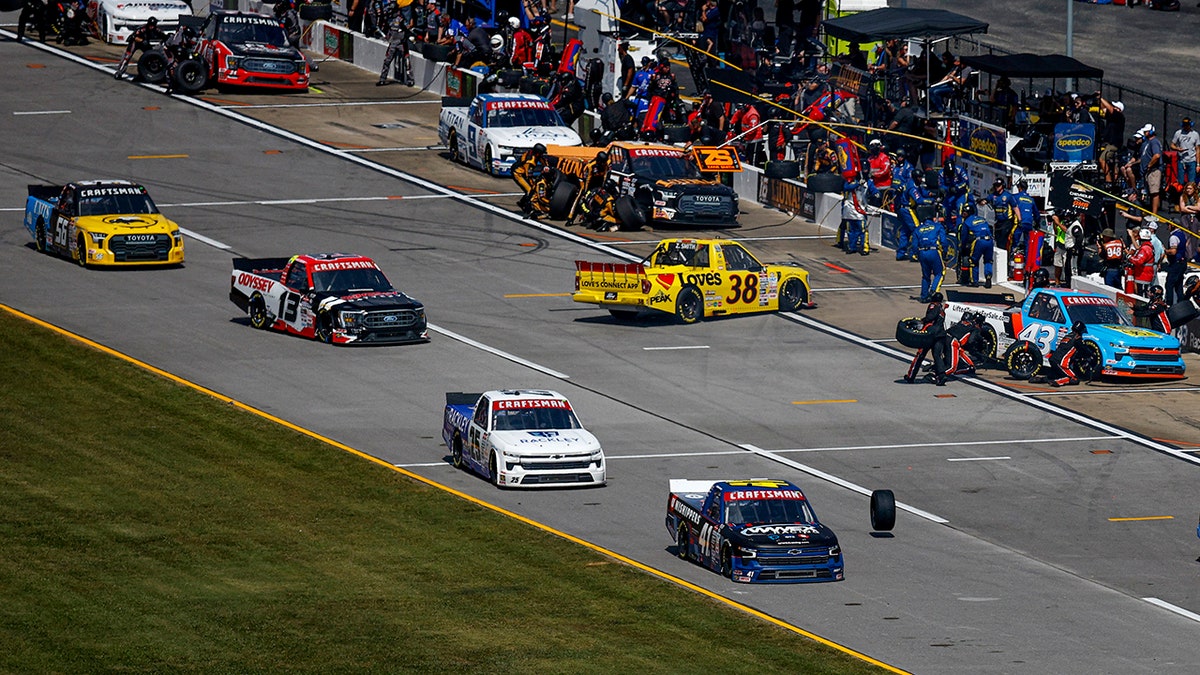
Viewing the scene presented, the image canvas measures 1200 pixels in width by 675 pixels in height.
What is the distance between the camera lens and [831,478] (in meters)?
32.8

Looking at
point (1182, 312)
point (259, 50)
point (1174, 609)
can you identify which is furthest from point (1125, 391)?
point (259, 50)

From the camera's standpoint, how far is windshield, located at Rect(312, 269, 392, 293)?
40250 mm

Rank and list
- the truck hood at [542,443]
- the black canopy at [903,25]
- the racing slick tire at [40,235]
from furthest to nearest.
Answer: the black canopy at [903,25]
the racing slick tire at [40,235]
the truck hood at [542,443]

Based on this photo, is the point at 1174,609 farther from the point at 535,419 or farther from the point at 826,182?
the point at 826,182

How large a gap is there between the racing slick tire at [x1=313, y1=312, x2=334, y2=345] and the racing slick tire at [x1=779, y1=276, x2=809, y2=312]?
9279mm

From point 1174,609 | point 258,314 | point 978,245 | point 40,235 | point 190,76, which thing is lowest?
point 1174,609

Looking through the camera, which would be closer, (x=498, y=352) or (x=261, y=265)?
(x=498, y=352)

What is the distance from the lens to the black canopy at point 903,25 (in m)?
53.5

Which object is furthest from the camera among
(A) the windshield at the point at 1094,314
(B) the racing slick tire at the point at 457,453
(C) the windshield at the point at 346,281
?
(C) the windshield at the point at 346,281

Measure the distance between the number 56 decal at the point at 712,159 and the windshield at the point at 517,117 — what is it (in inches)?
203

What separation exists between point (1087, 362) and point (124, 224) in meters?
19.9

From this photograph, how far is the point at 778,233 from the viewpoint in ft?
166

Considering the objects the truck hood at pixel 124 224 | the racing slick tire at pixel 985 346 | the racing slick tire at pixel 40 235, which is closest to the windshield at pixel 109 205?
the truck hood at pixel 124 224

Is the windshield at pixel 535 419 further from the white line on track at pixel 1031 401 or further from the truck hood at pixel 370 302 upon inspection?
the white line on track at pixel 1031 401
